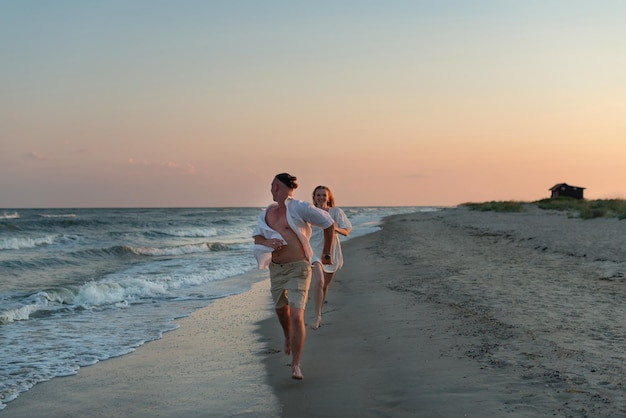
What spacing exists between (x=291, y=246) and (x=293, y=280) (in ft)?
1.03

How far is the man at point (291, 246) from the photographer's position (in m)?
5.51

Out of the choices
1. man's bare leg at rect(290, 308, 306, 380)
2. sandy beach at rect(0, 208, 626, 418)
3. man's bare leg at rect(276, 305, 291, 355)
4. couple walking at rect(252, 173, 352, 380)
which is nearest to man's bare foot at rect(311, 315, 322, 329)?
sandy beach at rect(0, 208, 626, 418)

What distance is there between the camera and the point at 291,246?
5.59 meters

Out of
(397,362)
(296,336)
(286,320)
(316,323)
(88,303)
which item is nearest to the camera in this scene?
(296,336)

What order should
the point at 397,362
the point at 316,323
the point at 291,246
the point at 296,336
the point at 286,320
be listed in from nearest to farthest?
1. the point at 296,336
2. the point at 291,246
3. the point at 397,362
4. the point at 286,320
5. the point at 316,323

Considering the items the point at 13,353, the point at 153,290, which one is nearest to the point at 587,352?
the point at 13,353

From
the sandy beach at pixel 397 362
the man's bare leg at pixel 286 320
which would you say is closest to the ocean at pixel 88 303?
the sandy beach at pixel 397 362

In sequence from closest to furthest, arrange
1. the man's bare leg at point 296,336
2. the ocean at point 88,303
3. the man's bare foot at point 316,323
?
the man's bare leg at point 296,336 < the man's bare foot at point 316,323 < the ocean at point 88,303

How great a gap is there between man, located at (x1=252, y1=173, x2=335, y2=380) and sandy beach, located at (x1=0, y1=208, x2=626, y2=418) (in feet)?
1.87

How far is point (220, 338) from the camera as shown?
7.76 meters

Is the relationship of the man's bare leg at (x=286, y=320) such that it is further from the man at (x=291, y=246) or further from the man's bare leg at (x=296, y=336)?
the man's bare leg at (x=296, y=336)

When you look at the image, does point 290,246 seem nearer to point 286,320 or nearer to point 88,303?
A: point 286,320

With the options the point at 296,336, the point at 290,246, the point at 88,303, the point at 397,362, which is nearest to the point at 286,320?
the point at 296,336

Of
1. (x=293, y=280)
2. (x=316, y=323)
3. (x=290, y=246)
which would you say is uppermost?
(x=290, y=246)
